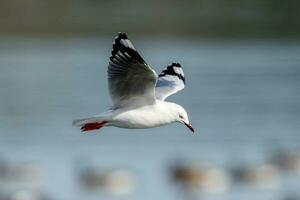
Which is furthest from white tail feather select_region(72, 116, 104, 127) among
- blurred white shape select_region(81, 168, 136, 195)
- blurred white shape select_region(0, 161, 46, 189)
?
blurred white shape select_region(0, 161, 46, 189)

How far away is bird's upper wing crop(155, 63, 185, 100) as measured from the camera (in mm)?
8555

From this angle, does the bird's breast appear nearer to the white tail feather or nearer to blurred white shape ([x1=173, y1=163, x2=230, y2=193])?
the white tail feather

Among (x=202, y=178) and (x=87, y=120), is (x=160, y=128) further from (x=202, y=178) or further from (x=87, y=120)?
(x=87, y=120)

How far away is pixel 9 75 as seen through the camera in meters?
34.7

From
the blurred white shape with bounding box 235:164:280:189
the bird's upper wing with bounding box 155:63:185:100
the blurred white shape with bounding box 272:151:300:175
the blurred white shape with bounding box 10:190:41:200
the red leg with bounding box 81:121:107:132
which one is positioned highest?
the blurred white shape with bounding box 272:151:300:175

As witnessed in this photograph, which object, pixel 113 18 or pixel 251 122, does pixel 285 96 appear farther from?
pixel 113 18

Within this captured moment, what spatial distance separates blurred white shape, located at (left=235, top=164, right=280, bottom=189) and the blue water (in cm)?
20

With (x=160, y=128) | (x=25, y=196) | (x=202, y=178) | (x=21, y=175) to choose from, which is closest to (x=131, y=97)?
(x=25, y=196)

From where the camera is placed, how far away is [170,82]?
886 cm

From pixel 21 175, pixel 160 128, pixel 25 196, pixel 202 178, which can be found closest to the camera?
pixel 25 196

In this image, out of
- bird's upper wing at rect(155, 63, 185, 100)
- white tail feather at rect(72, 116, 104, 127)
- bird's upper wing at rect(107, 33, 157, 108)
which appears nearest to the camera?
bird's upper wing at rect(107, 33, 157, 108)

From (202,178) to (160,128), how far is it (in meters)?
4.05

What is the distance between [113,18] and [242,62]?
15.0 metres

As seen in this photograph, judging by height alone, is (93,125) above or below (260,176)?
below
